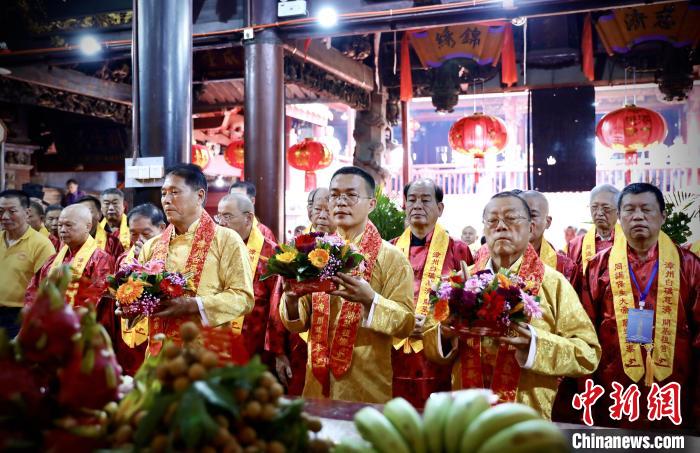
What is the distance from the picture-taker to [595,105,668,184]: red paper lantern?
8367 mm

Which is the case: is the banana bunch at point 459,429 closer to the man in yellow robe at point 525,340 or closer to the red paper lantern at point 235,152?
the man in yellow robe at point 525,340

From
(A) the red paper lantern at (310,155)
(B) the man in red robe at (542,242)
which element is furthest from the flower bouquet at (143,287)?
(A) the red paper lantern at (310,155)

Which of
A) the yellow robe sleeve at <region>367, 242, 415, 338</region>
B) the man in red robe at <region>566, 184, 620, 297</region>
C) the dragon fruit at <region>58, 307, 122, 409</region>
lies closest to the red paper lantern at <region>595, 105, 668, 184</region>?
the man in red robe at <region>566, 184, 620, 297</region>

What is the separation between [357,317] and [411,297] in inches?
10.8

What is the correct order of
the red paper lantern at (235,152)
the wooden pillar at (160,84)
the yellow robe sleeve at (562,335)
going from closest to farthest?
the yellow robe sleeve at (562,335) < the wooden pillar at (160,84) < the red paper lantern at (235,152)

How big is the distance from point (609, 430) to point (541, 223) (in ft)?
9.47

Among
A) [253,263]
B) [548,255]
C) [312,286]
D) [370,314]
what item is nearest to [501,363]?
[370,314]

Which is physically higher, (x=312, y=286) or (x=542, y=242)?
(x=542, y=242)

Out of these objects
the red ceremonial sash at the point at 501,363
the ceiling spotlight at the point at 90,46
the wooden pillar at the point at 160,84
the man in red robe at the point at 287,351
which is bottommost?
the man in red robe at the point at 287,351

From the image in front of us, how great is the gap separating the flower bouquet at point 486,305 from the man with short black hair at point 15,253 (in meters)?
4.29

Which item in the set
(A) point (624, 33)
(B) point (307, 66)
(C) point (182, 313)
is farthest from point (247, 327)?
(A) point (624, 33)

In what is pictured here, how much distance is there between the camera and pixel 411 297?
3164mm

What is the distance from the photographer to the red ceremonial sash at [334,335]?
122 inches

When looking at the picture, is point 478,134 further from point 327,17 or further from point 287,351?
point 287,351
